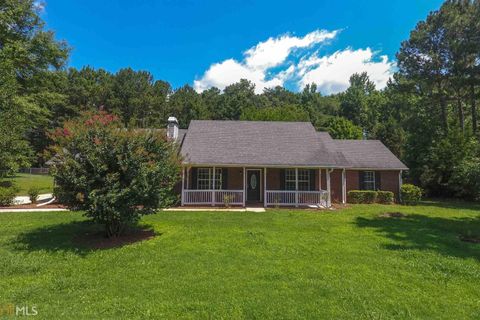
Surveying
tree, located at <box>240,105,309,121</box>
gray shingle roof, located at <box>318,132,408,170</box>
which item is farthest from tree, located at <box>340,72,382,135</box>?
gray shingle roof, located at <box>318,132,408,170</box>

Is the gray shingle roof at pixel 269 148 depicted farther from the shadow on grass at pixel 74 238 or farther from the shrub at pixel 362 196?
the shadow on grass at pixel 74 238

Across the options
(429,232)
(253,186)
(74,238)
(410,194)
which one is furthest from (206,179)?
(410,194)

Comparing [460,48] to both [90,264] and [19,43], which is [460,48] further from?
[19,43]

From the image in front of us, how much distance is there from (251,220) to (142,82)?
155ft

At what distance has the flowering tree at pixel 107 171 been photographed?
830 cm

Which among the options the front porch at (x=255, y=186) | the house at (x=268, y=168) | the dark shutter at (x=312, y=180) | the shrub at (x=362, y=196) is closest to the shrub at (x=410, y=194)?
the house at (x=268, y=168)

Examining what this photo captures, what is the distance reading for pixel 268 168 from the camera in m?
17.6

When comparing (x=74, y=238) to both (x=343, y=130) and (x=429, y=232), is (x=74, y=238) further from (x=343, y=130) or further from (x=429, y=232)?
(x=343, y=130)

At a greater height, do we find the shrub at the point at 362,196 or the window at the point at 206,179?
the window at the point at 206,179

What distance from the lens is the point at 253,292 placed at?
552cm

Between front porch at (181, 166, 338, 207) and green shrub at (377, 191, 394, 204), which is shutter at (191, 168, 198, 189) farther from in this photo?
green shrub at (377, 191, 394, 204)

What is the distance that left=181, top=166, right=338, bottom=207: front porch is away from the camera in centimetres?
1622

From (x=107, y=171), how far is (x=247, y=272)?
16.2 feet

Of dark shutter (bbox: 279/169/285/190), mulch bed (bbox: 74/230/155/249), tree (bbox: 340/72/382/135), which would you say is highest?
tree (bbox: 340/72/382/135)
